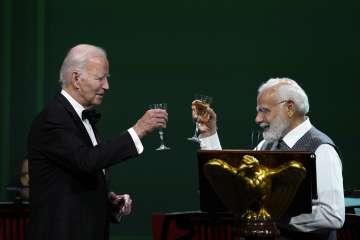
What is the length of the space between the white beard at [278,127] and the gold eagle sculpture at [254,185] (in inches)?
48.5

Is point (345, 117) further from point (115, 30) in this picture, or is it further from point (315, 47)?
point (115, 30)

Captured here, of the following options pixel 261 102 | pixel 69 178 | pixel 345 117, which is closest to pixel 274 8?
pixel 345 117

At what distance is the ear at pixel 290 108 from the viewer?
3.53 meters

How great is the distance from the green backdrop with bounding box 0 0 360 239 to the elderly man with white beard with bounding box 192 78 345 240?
3.27 metres

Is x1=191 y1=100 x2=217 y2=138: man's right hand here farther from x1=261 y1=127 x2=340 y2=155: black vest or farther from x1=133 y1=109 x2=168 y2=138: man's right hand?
x1=133 y1=109 x2=168 y2=138: man's right hand

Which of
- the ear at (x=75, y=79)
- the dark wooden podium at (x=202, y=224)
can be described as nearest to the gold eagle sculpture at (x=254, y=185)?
the ear at (x=75, y=79)

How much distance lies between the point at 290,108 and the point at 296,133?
A: 0.13 metres

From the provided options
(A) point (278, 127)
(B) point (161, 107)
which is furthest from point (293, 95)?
(B) point (161, 107)

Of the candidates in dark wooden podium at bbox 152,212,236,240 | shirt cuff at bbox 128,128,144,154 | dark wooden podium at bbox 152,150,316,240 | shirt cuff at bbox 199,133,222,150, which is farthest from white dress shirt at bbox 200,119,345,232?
dark wooden podium at bbox 152,212,236,240

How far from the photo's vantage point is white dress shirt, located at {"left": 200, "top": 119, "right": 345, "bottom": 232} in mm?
3164

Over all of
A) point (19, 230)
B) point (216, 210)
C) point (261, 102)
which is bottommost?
point (19, 230)

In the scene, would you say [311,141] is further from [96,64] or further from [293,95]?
[96,64]

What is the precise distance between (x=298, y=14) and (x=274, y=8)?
228 mm

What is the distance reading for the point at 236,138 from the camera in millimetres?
7062
